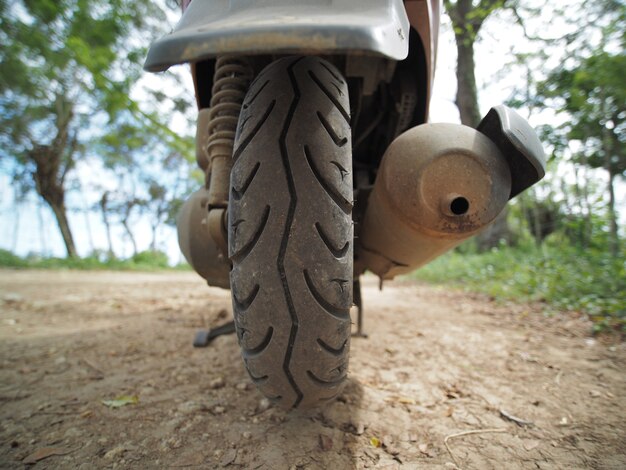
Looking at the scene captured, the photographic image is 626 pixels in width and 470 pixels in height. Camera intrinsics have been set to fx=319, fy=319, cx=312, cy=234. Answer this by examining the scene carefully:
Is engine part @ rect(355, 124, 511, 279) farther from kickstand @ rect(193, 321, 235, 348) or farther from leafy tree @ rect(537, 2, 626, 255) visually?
leafy tree @ rect(537, 2, 626, 255)

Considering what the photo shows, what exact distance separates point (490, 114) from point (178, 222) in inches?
51.2

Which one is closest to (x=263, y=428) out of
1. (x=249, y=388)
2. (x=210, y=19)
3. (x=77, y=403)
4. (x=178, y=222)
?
(x=249, y=388)

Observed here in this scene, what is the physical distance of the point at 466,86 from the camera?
251 inches

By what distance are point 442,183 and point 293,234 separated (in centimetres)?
49

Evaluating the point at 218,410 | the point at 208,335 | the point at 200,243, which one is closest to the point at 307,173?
the point at 200,243

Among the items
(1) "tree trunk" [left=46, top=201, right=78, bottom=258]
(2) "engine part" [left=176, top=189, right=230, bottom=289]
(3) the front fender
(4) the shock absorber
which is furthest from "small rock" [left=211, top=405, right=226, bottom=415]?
(1) "tree trunk" [left=46, top=201, right=78, bottom=258]

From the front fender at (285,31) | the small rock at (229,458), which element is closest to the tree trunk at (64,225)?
the small rock at (229,458)

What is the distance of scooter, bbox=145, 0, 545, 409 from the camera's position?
2.01 feet

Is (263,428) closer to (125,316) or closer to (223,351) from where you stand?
(223,351)

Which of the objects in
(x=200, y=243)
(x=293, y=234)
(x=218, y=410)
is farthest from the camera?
(x=200, y=243)

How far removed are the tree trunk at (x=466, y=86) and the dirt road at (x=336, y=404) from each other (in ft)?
16.9

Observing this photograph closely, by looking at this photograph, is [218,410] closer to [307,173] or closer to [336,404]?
[336,404]

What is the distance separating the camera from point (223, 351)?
5.90ft

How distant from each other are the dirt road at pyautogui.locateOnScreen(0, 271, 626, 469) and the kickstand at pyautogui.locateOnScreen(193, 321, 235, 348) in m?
0.04
